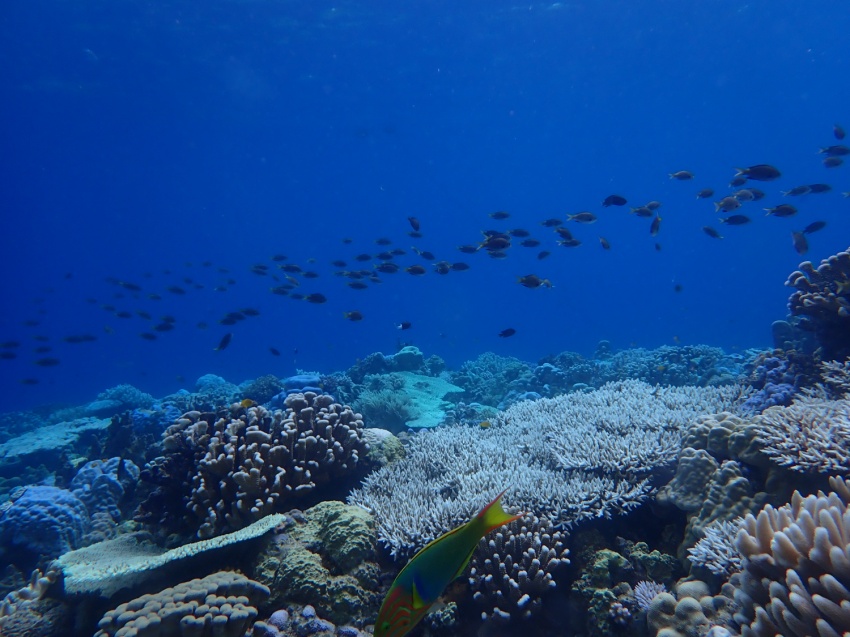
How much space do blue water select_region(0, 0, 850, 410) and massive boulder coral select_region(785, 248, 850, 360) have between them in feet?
51.6

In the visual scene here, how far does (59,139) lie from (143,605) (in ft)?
264

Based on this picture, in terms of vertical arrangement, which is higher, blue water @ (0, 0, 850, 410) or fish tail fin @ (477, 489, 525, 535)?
blue water @ (0, 0, 850, 410)

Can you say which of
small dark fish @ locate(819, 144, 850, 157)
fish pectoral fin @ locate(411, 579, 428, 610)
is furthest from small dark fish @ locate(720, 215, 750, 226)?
fish pectoral fin @ locate(411, 579, 428, 610)

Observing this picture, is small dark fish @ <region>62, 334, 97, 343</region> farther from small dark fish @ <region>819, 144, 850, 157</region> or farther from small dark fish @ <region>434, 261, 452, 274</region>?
small dark fish @ <region>819, 144, 850, 157</region>

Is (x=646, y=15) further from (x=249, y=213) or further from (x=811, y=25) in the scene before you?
(x=249, y=213)

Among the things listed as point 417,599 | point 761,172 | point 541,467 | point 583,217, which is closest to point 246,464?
point 541,467

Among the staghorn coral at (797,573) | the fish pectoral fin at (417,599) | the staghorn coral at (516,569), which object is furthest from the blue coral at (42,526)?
the staghorn coral at (797,573)

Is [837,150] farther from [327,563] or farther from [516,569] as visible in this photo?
[327,563]

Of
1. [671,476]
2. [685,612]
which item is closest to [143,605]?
[685,612]

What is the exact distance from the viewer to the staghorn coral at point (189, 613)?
2785mm

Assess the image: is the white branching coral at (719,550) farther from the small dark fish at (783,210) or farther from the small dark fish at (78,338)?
the small dark fish at (78,338)

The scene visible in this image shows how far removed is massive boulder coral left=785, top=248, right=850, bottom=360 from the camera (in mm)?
6121

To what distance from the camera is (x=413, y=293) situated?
144750 millimetres

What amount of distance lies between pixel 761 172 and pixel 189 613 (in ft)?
39.5
